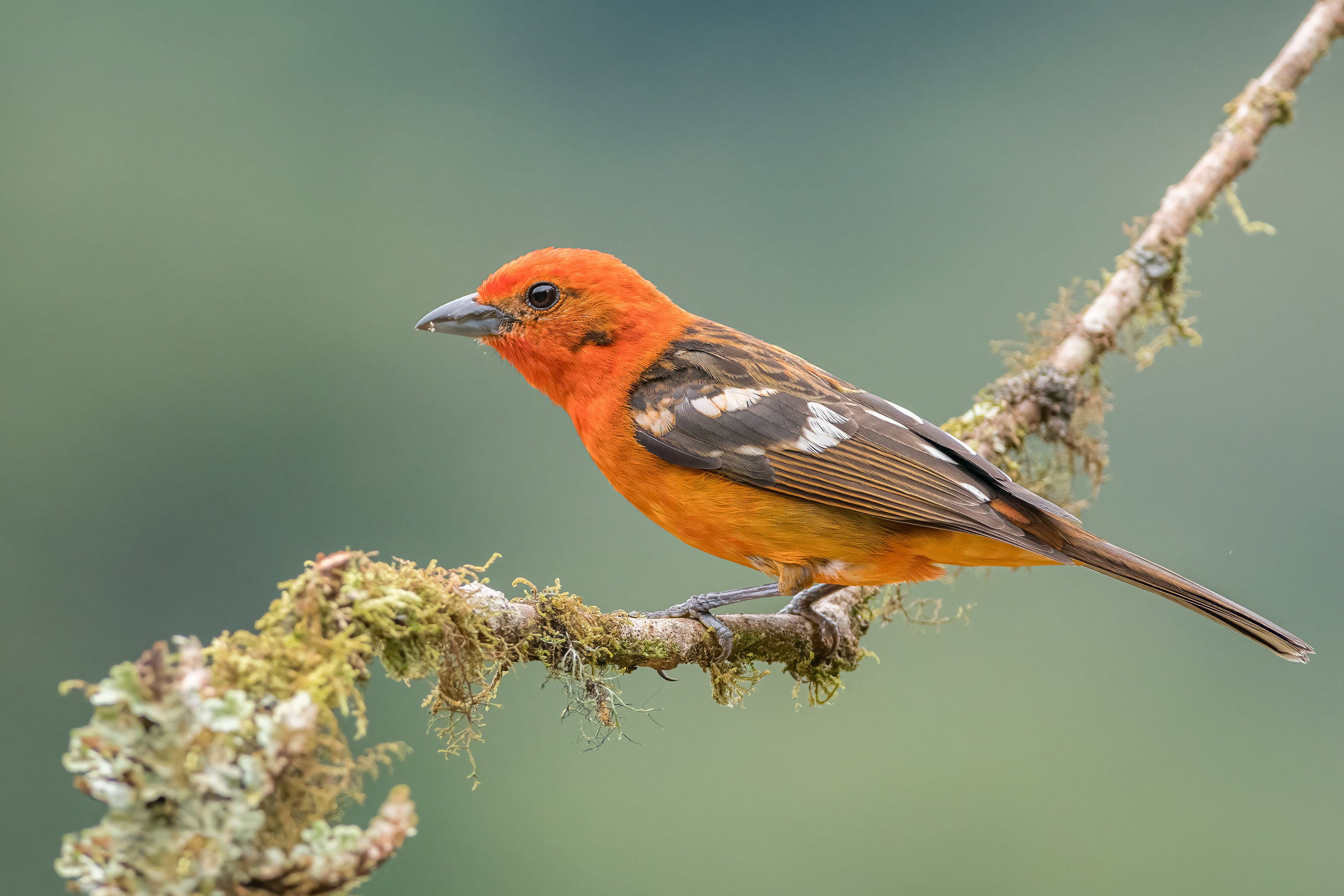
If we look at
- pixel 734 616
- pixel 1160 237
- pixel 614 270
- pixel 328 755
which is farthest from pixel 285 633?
pixel 1160 237

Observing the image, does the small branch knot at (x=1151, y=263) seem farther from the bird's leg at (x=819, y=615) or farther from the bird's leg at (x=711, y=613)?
the bird's leg at (x=711, y=613)

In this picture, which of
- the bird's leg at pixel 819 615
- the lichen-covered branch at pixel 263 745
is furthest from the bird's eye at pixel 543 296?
the lichen-covered branch at pixel 263 745

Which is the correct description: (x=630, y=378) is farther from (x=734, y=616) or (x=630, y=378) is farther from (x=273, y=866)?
(x=273, y=866)

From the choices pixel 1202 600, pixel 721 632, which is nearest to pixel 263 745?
pixel 721 632

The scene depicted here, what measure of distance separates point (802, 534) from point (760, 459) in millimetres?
260

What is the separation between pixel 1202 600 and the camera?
281cm

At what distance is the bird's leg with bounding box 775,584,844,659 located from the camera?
3.22 metres

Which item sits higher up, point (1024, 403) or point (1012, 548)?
point (1024, 403)

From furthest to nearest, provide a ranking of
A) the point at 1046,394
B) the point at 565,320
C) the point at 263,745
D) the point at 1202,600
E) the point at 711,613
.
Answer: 1. the point at 1046,394
2. the point at 565,320
3. the point at 711,613
4. the point at 1202,600
5. the point at 263,745

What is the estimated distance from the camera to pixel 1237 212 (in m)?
4.52

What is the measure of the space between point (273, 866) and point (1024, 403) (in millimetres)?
3332

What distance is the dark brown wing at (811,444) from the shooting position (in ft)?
9.84

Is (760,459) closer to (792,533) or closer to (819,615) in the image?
(792,533)

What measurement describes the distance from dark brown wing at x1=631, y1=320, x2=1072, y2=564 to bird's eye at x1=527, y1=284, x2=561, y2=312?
0.42m
